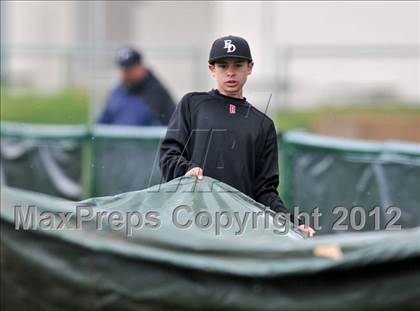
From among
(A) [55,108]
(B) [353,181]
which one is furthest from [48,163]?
(A) [55,108]

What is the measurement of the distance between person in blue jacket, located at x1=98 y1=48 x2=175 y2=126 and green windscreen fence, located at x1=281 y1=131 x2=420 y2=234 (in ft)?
7.23

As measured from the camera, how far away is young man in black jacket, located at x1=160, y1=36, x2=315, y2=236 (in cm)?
552

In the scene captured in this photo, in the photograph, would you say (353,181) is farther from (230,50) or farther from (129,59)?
(230,50)

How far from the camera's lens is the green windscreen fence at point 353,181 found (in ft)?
27.6

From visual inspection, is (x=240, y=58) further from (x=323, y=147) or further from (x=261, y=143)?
(x=323, y=147)

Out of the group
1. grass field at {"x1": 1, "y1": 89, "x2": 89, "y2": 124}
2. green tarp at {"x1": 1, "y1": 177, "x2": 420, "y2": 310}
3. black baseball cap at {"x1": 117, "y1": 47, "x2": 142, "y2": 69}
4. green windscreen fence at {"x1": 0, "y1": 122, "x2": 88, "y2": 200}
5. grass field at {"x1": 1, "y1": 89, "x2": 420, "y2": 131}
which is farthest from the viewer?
grass field at {"x1": 1, "y1": 89, "x2": 89, "y2": 124}

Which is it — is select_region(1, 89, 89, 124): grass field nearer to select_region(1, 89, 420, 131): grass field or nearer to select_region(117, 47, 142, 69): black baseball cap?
select_region(1, 89, 420, 131): grass field

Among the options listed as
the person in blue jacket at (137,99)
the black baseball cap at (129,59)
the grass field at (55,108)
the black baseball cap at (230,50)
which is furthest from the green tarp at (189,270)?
the grass field at (55,108)

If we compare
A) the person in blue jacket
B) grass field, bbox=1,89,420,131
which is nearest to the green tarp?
the person in blue jacket

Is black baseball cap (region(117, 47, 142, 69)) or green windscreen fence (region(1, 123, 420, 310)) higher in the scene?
black baseball cap (region(117, 47, 142, 69))

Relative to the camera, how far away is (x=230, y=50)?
548 centimetres

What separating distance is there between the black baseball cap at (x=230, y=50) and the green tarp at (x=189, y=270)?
4.65 ft

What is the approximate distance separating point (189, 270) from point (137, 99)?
815 cm

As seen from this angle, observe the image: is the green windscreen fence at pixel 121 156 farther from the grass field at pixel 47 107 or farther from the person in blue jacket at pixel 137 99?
the grass field at pixel 47 107
